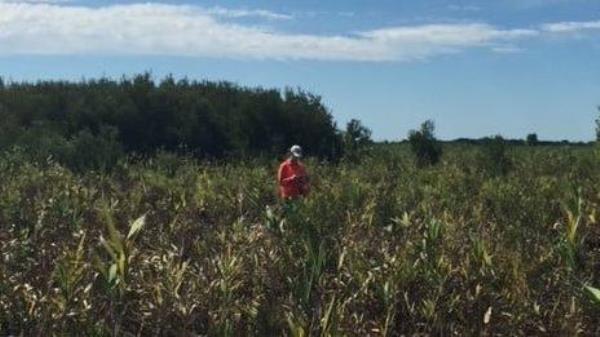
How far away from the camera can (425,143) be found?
34.7 metres

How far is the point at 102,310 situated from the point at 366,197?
8426mm

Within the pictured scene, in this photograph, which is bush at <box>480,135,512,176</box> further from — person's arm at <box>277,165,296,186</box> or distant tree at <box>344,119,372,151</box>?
person's arm at <box>277,165,296,186</box>

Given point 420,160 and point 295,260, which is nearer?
point 295,260

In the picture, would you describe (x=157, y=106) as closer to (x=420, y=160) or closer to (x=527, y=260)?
(x=420, y=160)

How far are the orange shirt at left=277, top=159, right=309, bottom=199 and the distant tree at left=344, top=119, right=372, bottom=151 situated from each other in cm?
1831

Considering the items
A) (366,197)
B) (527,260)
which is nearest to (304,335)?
(527,260)

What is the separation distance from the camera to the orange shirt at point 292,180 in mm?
13922

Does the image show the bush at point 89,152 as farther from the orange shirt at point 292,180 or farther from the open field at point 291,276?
the open field at point 291,276

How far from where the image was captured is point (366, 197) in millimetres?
14297

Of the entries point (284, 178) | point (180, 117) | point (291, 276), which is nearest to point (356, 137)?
point (180, 117)

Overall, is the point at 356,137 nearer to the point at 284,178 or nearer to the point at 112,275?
the point at 284,178

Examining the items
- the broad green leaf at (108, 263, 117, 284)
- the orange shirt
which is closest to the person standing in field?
the orange shirt

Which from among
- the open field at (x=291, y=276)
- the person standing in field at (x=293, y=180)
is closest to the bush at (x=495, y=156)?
the person standing in field at (x=293, y=180)

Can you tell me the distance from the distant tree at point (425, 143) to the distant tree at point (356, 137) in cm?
232
